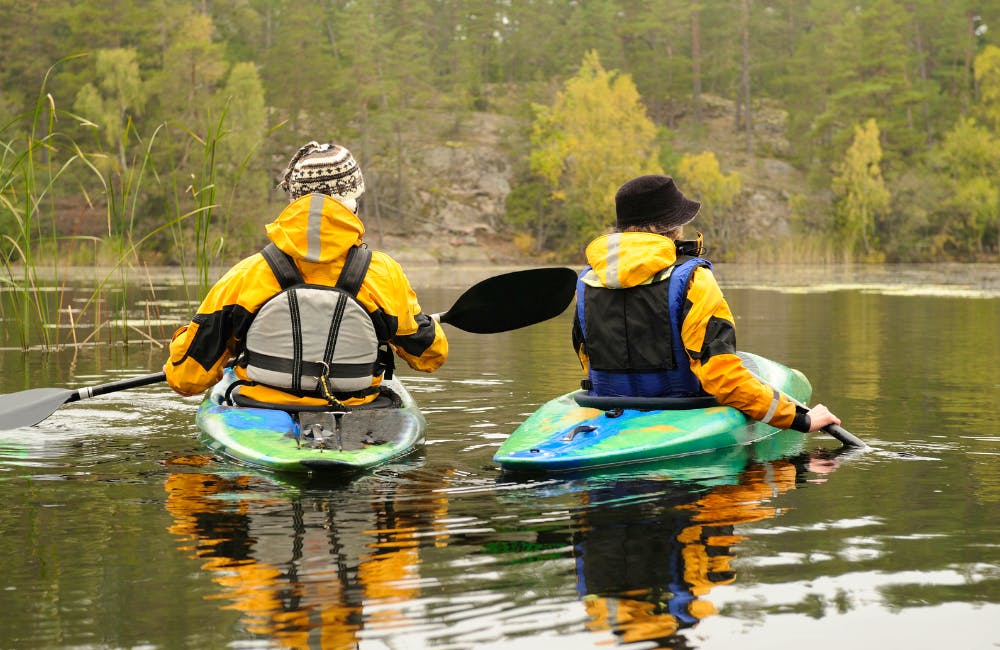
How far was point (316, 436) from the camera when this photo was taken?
5.54 metres

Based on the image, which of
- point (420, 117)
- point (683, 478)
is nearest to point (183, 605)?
point (683, 478)

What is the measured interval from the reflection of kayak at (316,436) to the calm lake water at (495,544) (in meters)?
0.12

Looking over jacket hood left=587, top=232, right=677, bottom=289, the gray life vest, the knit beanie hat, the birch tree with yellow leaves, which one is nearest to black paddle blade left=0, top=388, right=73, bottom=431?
the gray life vest

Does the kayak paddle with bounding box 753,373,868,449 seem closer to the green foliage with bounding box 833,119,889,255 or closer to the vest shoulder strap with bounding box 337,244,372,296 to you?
the vest shoulder strap with bounding box 337,244,372,296

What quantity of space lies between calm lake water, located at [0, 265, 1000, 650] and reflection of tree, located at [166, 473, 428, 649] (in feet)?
0.04

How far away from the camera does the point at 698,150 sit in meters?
61.2

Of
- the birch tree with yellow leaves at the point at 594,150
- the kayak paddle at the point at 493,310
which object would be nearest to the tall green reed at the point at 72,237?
the kayak paddle at the point at 493,310

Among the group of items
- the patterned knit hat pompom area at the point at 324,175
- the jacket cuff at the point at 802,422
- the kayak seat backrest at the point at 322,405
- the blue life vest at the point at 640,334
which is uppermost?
the patterned knit hat pompom area at the point at 324,175

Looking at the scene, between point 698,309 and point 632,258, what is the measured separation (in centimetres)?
38

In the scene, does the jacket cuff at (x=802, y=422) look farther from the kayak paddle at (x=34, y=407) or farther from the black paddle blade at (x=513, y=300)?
the kayak paddle at (x=34, y=407)

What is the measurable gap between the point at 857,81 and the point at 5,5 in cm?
3680

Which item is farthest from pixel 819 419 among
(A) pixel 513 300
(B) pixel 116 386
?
(B) pixel 116 386

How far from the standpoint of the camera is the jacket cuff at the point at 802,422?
20.0ft

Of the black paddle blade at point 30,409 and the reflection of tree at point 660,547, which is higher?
the black paddle blade at point 30,409
